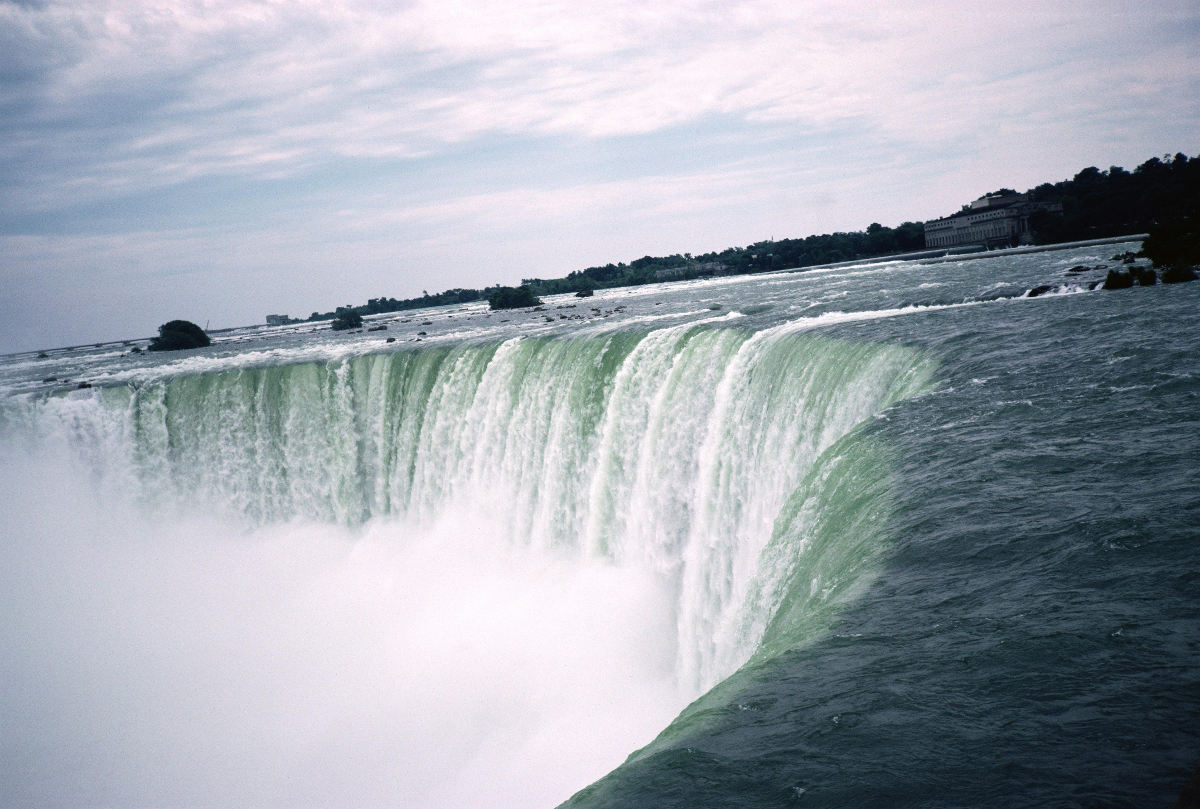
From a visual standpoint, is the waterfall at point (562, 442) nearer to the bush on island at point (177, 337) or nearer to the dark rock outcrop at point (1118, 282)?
the dark rock outcrop at point (1118, 282)

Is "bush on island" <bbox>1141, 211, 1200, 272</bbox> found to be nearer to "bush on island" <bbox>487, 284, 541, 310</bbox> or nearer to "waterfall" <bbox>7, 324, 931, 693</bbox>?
"waterfall" <bbox>7, 324, 931, 693</bbox>

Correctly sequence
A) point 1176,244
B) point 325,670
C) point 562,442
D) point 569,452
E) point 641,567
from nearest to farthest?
point 641,567 < point 325,670 < point 569,452 < point 562,442 < point 1176,244

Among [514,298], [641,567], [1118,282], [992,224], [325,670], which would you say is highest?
[992,224]

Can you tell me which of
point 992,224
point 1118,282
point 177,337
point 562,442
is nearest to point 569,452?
point 562,442

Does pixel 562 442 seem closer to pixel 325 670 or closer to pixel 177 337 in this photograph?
pixel 325 670

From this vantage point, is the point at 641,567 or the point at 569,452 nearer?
the point at 641,567

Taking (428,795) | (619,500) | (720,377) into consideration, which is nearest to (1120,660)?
(428,795)
